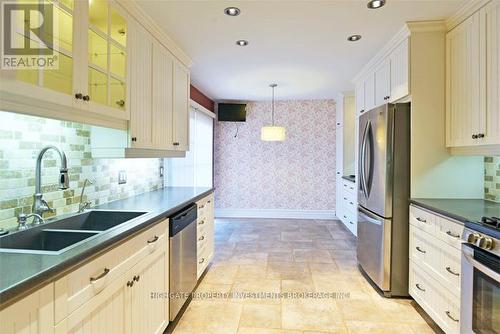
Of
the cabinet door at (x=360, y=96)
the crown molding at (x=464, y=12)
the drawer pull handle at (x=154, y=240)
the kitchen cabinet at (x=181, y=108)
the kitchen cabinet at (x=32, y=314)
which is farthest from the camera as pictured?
the cabinet door at (x=360, y=96)

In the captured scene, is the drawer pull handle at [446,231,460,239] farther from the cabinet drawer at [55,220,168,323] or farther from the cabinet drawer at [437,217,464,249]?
the cabinet drawer at [55,220,168,323]

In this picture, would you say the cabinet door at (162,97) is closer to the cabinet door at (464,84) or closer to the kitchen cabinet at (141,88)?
the kitchen cabinet at (141,88)

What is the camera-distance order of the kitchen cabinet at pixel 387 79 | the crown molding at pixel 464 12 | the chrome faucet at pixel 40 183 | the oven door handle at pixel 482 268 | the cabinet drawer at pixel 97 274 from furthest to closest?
the kitchen cabinet at pixel 387 79
the crown molding at pixel 464 12
the chrome faucet at pixel 40 183
the oven door handle at pixel 482 268
the cabinet drawer at pixel 97 274

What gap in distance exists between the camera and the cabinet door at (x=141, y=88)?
212cm

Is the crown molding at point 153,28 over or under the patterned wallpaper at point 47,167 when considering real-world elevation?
over

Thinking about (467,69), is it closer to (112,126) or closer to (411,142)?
(411,142)

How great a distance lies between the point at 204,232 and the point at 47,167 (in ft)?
5.44

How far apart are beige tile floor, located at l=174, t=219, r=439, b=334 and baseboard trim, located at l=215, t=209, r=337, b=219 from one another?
1536 mm

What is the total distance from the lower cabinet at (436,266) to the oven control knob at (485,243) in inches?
9.9

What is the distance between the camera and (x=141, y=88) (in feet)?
7.32

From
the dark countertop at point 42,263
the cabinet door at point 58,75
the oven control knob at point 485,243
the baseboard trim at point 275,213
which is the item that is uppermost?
the cabinet door at point 58,75

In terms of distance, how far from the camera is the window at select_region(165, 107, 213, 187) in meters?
3.86

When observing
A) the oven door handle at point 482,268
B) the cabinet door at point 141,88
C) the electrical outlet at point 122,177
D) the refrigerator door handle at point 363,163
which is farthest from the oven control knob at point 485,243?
the electrical outlet at point 122,177

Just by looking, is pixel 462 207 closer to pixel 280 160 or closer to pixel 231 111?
pixel 280 160
